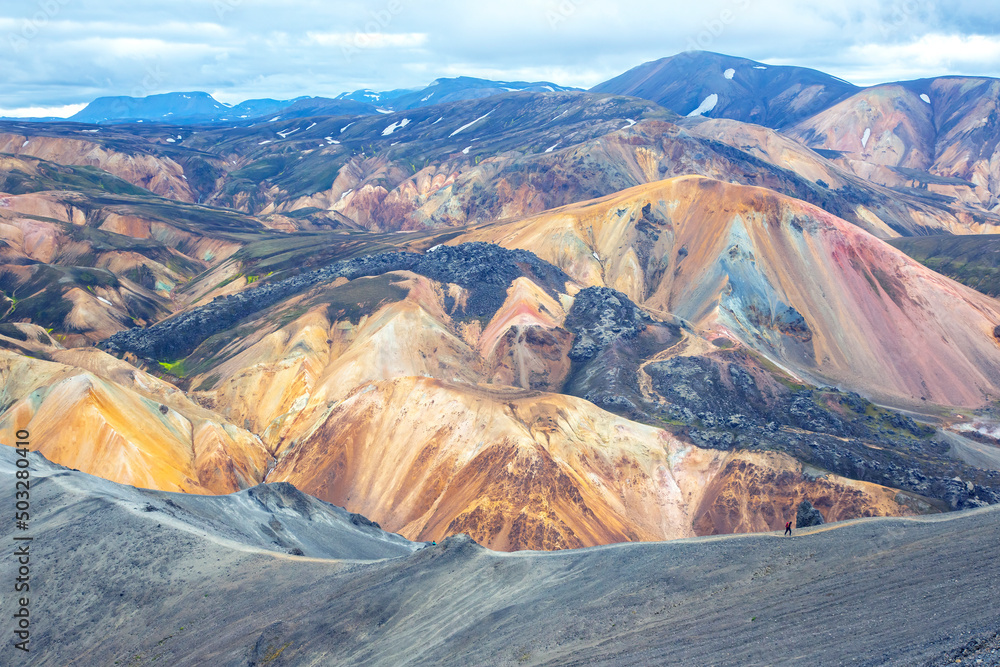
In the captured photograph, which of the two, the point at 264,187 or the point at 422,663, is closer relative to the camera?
the point at 422,663

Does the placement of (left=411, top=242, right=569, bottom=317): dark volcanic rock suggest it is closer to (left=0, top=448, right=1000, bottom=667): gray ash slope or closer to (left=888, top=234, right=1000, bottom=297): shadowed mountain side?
(left=0, top=448, right=1000, bottom=667): gray ash slope

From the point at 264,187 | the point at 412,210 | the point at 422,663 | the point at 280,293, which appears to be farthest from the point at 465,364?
the point at 264,187

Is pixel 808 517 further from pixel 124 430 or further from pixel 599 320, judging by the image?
pixel 124 430

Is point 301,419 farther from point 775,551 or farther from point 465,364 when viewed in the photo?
point 775,551

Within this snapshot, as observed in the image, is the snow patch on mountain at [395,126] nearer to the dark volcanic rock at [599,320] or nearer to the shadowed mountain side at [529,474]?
the dark volcanic rock at [599,320]

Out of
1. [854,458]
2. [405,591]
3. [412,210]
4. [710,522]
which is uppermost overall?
[412,210]

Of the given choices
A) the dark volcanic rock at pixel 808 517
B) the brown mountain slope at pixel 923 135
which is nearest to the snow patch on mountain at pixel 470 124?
the brown mountain slope at pixel 923 135
